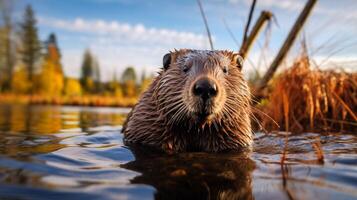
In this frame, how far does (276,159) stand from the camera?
3180mm

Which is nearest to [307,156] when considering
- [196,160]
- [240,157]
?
[240,157]

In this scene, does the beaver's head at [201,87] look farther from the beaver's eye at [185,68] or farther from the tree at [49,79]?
the tree at [49,79]

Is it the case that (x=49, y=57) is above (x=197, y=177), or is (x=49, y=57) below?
above

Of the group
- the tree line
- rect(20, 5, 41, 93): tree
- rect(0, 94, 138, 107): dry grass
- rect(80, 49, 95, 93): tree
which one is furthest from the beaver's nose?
rect(80, 49, 95, 93): tree

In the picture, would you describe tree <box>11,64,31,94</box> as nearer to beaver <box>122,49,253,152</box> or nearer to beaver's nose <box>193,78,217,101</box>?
beaver <box>122,49,253,152</box>

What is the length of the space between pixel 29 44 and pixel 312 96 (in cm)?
5539

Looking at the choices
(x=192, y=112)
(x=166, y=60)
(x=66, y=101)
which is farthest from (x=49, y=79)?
(x=192, y=112)

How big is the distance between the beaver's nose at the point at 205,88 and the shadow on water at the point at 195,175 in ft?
1.81

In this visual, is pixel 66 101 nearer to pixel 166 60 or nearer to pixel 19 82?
pixel 19 82

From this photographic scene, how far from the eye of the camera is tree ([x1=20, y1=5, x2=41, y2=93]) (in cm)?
5396

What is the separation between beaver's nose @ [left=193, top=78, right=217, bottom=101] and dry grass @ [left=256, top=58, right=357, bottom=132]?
353 cm

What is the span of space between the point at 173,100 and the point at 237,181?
1.40m

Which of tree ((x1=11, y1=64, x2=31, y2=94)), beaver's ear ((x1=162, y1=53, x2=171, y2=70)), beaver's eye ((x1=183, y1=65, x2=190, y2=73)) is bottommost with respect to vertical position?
beaver's eye ((x1=183, y1=65, x2=190, y2=73))

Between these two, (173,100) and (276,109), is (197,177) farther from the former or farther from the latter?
(276,109)
